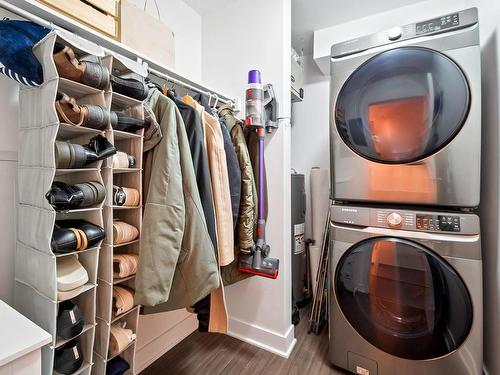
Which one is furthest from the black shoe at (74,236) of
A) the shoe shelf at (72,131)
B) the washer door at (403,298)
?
the washer door at (403,298)

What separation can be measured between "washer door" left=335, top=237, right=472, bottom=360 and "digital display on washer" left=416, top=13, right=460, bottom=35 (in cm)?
95

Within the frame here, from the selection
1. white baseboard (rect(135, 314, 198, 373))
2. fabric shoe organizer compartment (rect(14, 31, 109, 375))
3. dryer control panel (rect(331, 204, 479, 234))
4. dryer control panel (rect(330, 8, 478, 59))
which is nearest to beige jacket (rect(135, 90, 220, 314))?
fabric shoe organizer compartment (rect(14, 31, 109, 375))

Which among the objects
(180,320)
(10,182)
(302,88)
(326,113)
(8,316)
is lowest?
(180,320)

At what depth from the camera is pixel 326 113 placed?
218 centimetres

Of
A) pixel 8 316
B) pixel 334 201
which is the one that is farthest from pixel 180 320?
pixel 334 201

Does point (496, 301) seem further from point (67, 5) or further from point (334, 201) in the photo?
point (67, 5)

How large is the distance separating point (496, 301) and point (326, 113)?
1.65 meters

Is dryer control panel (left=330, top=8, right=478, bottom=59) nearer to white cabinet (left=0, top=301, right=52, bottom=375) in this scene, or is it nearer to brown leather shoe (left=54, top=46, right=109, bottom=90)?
brown leather shoe (left=54, top=46, right=109, bottom=90)

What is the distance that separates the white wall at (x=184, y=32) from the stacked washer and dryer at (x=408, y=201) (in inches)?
38.9

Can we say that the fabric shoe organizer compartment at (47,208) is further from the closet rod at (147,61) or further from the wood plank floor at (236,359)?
the wood plank floor at (236,359)

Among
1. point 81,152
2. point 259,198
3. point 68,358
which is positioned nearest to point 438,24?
point 259,198

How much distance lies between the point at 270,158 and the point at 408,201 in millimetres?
770

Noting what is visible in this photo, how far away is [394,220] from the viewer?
1.15 m

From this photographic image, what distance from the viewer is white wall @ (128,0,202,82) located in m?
1.56
